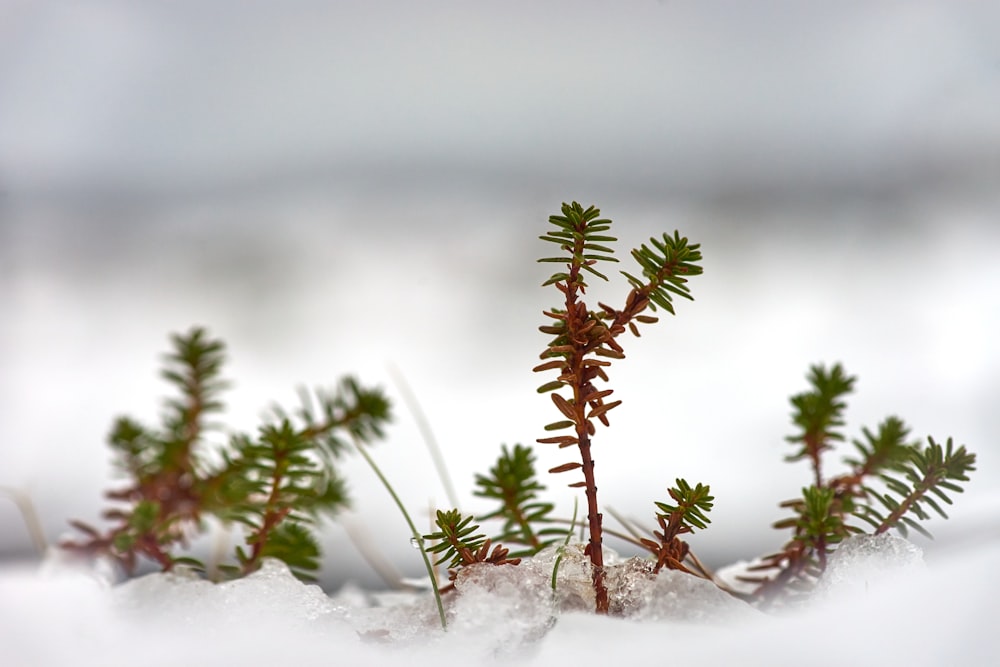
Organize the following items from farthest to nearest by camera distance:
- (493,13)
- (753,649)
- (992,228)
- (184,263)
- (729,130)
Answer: (184,263) < (729,130) < (493,13) < (992,228) < (753,649)

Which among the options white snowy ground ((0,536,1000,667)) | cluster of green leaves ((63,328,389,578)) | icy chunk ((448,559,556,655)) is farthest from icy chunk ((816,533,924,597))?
cluster of green leaves ((63,328,389,578))

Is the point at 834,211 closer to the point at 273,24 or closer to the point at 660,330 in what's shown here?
the point at 660,330

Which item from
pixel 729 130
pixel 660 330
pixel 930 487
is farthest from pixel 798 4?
pixel 930 487

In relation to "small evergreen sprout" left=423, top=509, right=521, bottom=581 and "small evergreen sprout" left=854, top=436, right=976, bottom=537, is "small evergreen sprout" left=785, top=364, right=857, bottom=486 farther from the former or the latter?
"small evergreen sprout" left=423, top=509, right=521, bottom=581

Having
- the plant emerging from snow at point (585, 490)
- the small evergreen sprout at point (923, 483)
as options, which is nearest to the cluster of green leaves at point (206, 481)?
the plant emerging from snow at point (585, 490)

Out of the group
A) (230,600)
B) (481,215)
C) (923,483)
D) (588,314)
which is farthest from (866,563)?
(481,215)

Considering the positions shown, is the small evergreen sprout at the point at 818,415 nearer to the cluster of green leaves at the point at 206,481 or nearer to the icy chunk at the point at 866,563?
the icy chunk at the point at 866,563
